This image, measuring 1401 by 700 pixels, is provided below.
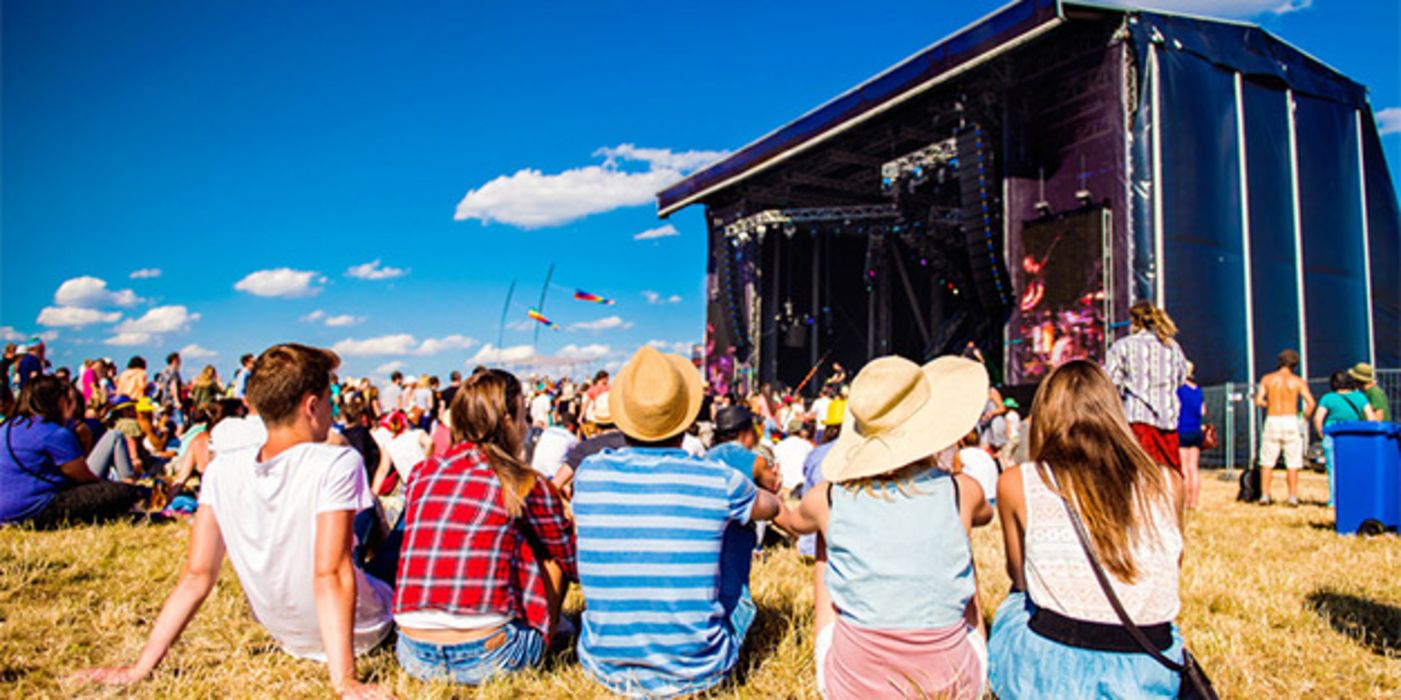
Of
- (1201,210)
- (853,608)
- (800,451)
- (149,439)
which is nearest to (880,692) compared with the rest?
(853,608)

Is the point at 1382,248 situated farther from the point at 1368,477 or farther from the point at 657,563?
the point at 657,563

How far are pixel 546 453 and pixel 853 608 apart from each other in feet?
12.5

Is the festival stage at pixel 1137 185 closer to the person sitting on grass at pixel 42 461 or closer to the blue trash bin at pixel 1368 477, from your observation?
the blue trash bin at pixel 1368 477

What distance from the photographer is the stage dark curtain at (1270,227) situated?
12383 millimetres

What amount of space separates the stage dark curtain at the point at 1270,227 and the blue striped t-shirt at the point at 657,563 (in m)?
12.5

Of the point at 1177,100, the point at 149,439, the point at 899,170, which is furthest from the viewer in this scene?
the point at 899,170

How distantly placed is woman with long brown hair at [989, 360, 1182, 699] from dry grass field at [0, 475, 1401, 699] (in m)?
0.76

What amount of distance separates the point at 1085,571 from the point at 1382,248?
15.7 m

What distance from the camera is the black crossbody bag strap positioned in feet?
6.84

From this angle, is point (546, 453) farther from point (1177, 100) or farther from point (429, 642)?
point (1177, 100)

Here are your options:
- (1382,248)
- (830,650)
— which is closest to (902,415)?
(830,650)

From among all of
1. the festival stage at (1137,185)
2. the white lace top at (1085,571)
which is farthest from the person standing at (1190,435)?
the white lace top at (1085,571)

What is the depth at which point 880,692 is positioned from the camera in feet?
7.36

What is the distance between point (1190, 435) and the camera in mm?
7215
